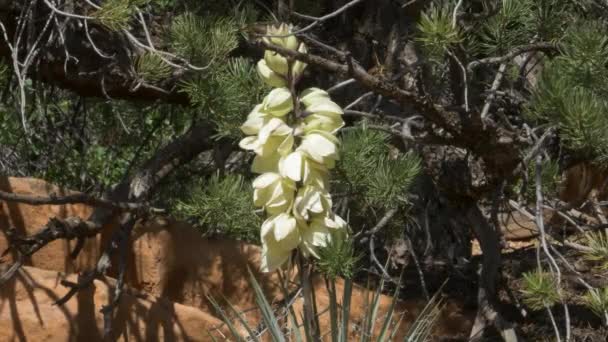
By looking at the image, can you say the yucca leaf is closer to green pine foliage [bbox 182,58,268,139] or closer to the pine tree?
the pine tree

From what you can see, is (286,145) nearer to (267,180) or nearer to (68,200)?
(267,180)

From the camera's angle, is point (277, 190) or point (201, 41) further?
point (201, 41)

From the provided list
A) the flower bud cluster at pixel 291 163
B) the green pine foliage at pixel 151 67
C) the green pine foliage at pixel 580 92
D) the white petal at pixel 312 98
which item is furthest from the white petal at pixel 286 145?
the green pine foliage at pixel 151 67

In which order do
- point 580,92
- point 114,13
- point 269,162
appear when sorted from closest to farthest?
1. point 269,162
2. point 580,92
3. point 114,13

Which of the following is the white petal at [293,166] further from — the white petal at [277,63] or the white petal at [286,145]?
the white petal at [277,63]

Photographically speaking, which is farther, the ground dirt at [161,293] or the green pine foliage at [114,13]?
the ground dirt at [161,293]

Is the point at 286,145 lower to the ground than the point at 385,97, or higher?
lower

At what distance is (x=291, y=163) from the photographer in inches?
85.6

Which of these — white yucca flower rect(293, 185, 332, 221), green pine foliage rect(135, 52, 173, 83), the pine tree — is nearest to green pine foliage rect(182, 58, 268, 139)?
the pine tree

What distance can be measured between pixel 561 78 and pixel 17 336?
211 centimetres

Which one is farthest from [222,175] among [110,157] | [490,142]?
[110,157]

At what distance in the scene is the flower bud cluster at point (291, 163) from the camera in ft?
7.16

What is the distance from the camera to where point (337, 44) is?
15.2 feet

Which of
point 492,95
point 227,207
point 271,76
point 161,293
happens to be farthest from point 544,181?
point 161,293
